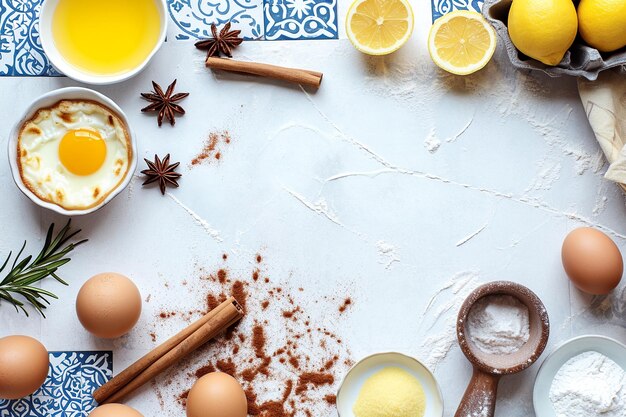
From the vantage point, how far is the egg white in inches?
76.9

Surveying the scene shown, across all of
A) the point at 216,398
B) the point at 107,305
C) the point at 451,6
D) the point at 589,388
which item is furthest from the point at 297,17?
the point at 589,388

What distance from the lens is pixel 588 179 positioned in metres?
2.08

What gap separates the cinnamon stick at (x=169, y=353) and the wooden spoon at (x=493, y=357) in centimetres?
59

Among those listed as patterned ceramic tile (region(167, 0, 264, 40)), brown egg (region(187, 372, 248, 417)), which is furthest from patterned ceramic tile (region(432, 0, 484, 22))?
brown egg (region(187, 372, 248, 417))

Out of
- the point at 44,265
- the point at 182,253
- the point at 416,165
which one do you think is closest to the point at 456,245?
the point at 416,165

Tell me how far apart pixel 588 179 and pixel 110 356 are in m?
1.37

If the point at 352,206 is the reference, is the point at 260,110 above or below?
above

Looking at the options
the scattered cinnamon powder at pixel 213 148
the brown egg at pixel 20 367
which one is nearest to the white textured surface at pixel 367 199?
the scattered cinnamon powder at pixel 213 148

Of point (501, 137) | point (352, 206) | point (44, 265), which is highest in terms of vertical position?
point (501, 137)

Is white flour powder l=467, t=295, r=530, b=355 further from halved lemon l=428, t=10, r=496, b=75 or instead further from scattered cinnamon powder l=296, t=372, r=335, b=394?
halved lemon l=428, t=10, r=496, b=75

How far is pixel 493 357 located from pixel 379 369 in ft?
0.97

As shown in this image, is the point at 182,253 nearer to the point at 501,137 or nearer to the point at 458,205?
the point at 458,205

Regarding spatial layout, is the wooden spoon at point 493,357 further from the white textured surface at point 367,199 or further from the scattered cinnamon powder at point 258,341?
the scattered cinnamon powder at point 258,341

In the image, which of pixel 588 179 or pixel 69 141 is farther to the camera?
pixel 588 179
